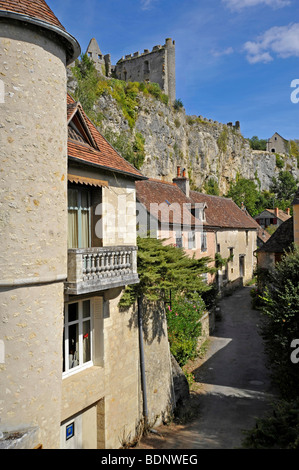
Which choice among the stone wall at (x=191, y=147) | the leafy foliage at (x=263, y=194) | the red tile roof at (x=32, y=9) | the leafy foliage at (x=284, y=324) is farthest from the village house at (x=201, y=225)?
the leafy foliage at (x=263, y=194)

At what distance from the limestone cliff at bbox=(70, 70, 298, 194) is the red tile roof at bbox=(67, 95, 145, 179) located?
73.2ft

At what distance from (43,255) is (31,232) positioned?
48 centimetres

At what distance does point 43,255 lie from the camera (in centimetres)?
612

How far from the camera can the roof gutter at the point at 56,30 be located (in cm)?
A: 566

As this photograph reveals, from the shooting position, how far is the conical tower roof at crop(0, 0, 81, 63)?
5680mm

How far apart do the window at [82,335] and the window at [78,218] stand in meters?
1.51

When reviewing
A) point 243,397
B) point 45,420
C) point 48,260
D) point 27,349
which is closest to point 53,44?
point 48,260

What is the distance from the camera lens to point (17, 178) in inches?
226

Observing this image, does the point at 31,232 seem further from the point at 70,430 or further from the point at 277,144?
the point at 277,144

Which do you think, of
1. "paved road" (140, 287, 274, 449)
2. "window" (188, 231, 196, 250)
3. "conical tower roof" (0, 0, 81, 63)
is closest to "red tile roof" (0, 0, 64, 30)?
"conical tower roof" (0, 0, 81, 63)

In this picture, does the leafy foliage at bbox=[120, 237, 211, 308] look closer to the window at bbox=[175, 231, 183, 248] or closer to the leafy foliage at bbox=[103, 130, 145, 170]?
the window at bbox=[175, 231, 183, 248]

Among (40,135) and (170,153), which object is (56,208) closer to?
(40,135)

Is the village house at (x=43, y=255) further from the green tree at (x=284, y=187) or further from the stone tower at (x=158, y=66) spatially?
the green tree at (x=284, y=187)

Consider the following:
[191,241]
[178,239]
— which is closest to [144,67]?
[191,241]
